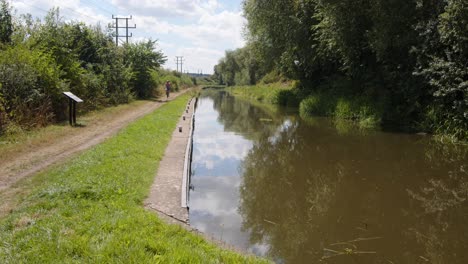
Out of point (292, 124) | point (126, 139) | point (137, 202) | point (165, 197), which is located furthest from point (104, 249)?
point (292, 124)

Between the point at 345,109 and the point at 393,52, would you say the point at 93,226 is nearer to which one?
the point at 393,52

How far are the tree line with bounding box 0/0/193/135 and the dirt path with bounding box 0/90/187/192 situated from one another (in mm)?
1735

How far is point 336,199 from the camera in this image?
770cm

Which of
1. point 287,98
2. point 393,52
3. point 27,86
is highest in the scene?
point 393,52

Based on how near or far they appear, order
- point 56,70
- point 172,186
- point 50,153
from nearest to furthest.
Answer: point 172,186 → point 50,153 → point 56,70

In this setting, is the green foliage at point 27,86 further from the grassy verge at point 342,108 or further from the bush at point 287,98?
the bush at point 287,98

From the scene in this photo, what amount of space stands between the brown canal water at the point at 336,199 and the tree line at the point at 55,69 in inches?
244

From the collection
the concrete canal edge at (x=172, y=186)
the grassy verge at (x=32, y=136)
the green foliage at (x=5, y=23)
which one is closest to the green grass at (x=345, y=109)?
the concrete canal edge at (x=172, y=186)

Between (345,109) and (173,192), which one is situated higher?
(345,109)

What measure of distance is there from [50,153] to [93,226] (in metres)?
5.90

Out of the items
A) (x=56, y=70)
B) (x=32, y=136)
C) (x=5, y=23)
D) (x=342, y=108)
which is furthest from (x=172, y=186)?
(x=5, y=23)

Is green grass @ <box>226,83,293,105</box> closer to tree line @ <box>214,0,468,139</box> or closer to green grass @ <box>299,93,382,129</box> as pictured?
tree line @ <box>214,0,468,139</box>

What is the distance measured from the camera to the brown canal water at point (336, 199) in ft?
18.3

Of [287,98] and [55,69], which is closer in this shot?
[55,69]
